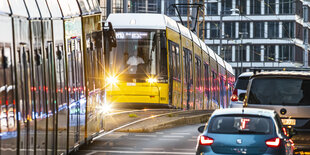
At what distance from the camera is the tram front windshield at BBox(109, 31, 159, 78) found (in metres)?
28.3

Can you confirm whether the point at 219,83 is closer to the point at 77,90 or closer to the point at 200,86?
the point at 200,86

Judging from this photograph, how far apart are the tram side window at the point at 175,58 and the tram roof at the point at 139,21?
0.77 m

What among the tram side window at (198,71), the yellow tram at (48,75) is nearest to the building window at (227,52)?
the tram side window at (198,71)

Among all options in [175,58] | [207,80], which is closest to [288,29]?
[207,80]

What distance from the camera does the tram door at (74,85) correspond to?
567 inches

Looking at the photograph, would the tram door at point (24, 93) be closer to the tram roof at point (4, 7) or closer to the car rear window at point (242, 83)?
the tram roof at point (4, 7)

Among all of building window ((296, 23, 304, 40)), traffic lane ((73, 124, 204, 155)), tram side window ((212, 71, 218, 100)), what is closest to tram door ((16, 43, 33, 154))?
traffic lane ((73, 124, 204, 155))

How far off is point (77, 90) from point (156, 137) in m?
7.71

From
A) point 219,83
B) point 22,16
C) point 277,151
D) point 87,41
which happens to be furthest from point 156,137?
point 219,83

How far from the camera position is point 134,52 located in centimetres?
2828

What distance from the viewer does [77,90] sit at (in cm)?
1522

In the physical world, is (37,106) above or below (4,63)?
below

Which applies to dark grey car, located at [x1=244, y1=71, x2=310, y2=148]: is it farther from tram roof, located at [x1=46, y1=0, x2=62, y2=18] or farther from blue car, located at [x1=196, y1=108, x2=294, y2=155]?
tram roof, located at [x1=46, y1=0, x2=62, y2=18]

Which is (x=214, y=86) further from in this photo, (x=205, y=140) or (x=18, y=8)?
(x=18, y=8)
